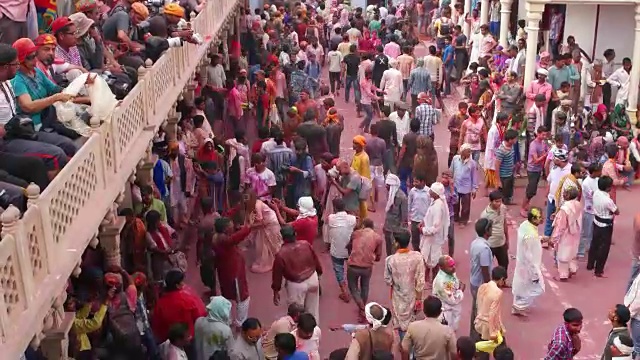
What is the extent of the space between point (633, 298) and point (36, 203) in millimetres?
6342

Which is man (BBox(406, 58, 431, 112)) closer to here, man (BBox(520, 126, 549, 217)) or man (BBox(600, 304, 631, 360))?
man (BBox(520, 126, 549, 217))

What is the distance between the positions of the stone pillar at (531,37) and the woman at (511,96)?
4.43 ft

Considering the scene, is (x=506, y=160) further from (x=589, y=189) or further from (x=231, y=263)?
(x=231, y=263)

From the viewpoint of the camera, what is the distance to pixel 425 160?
12.5m

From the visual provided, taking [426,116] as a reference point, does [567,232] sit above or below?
below

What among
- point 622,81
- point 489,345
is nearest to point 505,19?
point 622,81

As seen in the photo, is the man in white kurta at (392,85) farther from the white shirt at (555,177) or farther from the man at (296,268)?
the man at (296,268)

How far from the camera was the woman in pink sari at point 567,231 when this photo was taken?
444 inches

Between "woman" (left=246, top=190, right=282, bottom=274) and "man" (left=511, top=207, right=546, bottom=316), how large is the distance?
3.31m

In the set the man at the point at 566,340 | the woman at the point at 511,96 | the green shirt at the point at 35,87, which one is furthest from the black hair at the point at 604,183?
the green shirt at the point at 35,87

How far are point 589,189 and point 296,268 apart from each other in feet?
15.3

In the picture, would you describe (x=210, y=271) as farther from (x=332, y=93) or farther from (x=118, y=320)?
(x=332, y=93)

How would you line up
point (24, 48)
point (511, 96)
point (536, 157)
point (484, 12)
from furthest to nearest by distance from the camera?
point (484, 12) → point (511, 96) → point (536, 157) → point (24, 48)

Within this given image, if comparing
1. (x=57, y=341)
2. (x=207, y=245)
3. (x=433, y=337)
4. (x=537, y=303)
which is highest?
(x=57, y=341)
